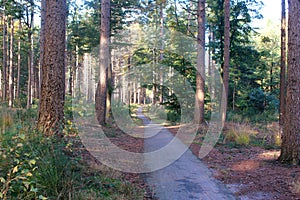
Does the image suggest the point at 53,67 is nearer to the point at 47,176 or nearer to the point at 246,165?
the point at 47,176

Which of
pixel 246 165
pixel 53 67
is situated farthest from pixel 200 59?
pixel 53 67

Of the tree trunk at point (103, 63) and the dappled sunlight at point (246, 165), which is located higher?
the tree trunk at point (103, 63)

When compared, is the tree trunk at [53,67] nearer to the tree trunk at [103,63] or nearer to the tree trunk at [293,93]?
the tree trunk at [293,93]

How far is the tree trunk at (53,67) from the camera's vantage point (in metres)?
6.37

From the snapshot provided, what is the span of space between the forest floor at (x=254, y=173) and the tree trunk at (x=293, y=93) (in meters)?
0.50

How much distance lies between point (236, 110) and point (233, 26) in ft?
23.9

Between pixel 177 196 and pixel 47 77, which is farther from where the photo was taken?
pixel 47 77

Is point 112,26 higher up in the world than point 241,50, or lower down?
higher up

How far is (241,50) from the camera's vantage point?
20.7 m

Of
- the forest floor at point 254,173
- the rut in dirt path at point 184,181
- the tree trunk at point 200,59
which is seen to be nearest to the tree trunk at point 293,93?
the forest floor at point 254,173

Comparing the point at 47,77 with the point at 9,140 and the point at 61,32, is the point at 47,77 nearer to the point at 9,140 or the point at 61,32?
the point at 61,32

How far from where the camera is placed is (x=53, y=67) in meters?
6.48

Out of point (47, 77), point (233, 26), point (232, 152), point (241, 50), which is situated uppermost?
point (233, 26)

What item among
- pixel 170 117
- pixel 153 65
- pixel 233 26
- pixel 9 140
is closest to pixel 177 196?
pixel 9 140
